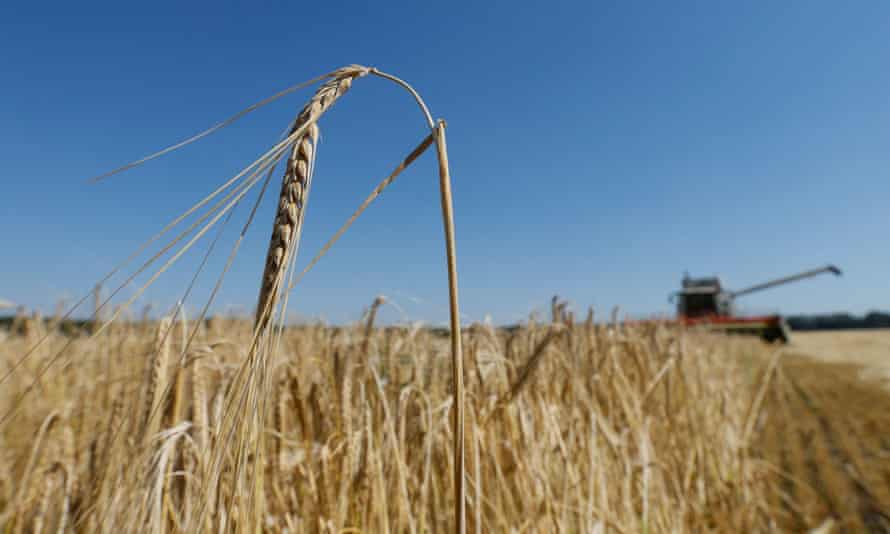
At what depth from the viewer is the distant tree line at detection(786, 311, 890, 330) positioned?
32781 mm

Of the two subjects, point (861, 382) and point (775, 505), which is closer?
point (775, 505)

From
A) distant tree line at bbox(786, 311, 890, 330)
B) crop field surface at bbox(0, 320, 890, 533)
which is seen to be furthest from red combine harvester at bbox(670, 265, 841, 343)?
distant tree line at bbox(786, 311, 890, 330)

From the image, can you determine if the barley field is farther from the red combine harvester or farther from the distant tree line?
the distant tree line

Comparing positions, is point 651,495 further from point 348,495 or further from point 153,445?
point 153,445

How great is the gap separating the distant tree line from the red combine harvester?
18820mm

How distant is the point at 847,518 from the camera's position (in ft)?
8.76

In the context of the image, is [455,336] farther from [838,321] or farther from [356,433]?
[838,321]

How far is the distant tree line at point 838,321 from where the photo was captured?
32.8 meters

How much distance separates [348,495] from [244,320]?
4.56 m

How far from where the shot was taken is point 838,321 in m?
34.2

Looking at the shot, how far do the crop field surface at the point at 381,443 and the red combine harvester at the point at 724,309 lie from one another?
859cm

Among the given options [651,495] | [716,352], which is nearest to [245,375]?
[651,495]

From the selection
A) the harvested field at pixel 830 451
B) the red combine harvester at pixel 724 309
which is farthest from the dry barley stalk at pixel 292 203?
the red combine harvester at pixel 724 309

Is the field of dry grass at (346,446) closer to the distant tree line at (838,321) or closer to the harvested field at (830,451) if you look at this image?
the harvested field at (830,451)
